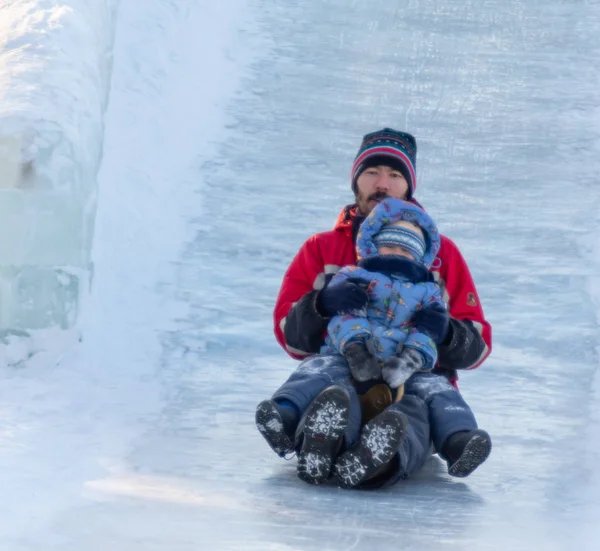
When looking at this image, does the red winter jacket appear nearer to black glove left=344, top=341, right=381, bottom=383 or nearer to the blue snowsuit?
the blue snowsuit

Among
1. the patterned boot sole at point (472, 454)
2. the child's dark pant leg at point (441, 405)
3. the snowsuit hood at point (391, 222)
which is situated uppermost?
the snowsuit hood at point (391, 222)

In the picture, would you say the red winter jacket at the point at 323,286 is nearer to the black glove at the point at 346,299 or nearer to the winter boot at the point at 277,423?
the black glove at the point at 346,299

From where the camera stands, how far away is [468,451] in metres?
2.58

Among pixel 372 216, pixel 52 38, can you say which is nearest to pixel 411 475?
pixel 372 216

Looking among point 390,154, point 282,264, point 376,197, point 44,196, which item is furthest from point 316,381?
point 282,264

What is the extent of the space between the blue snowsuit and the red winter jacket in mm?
63

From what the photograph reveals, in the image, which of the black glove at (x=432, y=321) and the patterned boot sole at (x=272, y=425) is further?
the black glove at (x=432, y=321)

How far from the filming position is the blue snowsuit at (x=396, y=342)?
2.68 metres

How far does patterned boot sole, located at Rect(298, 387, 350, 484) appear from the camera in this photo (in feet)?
8.18

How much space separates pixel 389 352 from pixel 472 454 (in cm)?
32

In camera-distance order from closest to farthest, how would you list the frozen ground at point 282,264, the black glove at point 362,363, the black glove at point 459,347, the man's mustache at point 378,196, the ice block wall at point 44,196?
the frozen ground at point 282,264
the black glove at point 362,363
the black glove at point 459,347
the man's mustache at point 378,196
the ice block wall at point 44,196

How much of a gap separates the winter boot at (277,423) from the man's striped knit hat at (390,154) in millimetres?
806

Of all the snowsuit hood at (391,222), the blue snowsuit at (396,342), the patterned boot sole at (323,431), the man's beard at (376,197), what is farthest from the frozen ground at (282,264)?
the man's beard at (376,197)

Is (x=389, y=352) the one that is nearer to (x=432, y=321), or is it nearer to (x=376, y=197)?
(x=432, y=321)
